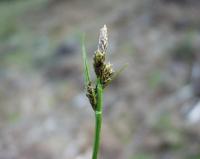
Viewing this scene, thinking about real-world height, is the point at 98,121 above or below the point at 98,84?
below

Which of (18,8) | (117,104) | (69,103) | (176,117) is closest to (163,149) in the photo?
(176,117)

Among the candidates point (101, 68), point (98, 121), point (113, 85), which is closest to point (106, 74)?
point (101, 68)

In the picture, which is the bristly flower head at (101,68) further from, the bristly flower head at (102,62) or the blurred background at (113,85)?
the blurred background at (113,85)

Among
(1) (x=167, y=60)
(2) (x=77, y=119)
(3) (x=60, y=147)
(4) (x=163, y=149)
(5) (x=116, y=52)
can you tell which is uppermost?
(5) (x=116, y=52)

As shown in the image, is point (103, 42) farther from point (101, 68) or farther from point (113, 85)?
point (113, 85)

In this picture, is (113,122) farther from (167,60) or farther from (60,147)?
(167,60)

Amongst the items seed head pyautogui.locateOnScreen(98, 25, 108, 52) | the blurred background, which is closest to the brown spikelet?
seed head pyautogui.locateOnScreen(98, 25, 108, 52)
